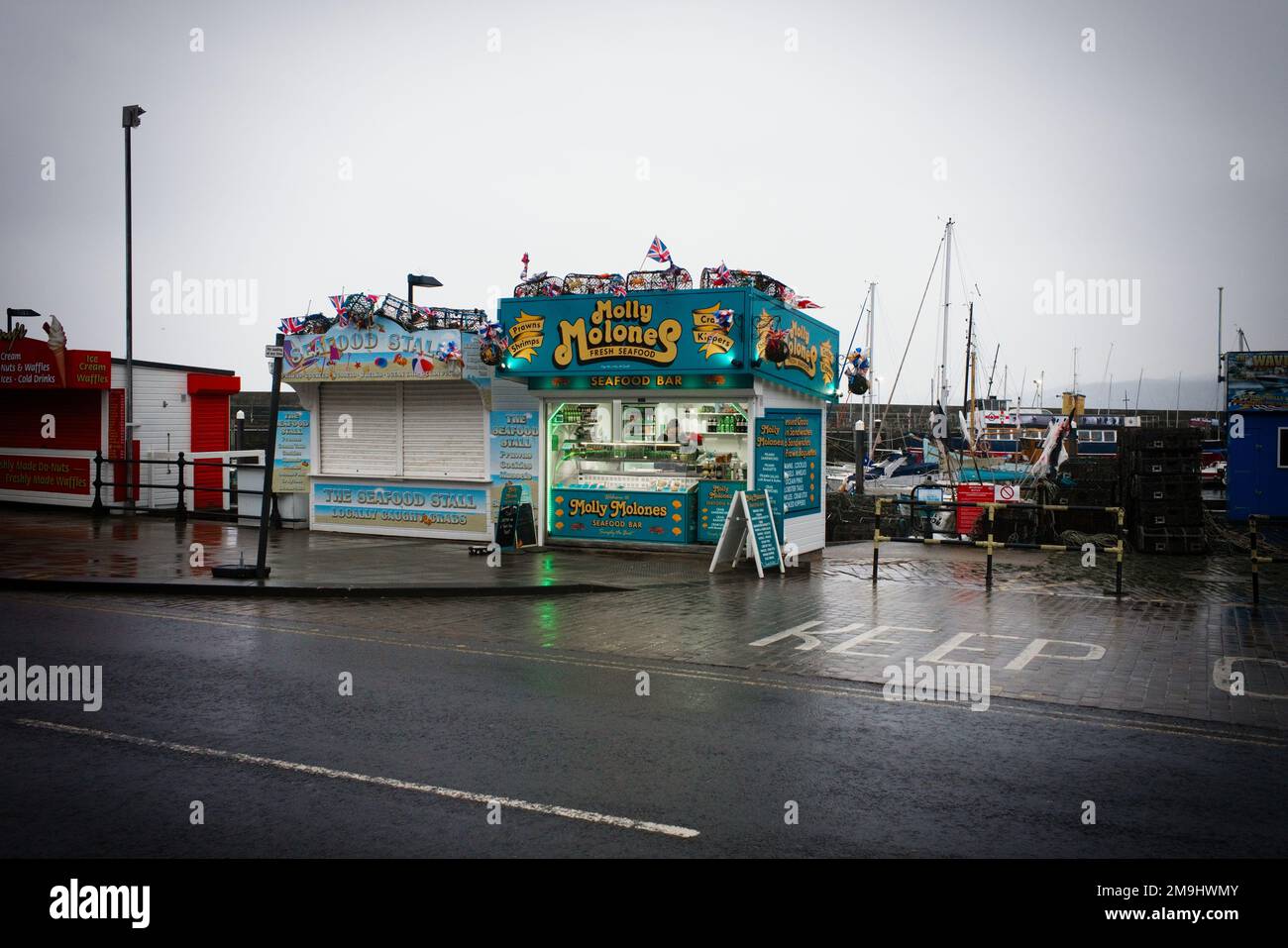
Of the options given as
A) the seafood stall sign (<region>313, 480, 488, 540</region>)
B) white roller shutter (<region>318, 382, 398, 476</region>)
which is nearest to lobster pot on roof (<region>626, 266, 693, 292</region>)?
the seafood stall sign (<region>313, 480, 488, 540</region>)

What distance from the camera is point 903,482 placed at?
54969 mm

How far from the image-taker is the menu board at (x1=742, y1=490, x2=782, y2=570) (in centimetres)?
1639

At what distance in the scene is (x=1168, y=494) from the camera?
773 inches

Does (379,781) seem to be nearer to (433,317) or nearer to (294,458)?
(433,317)

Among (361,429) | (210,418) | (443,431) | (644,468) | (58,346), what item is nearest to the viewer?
(644,468)

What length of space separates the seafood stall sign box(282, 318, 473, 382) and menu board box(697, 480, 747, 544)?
5.44 metres

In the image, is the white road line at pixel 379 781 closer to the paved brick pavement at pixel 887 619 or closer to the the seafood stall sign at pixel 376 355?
the paved brick pavement at pixel 887 619

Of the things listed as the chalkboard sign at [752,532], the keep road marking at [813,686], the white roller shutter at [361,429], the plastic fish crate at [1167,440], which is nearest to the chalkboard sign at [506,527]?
the white roller shutter at [361,429]

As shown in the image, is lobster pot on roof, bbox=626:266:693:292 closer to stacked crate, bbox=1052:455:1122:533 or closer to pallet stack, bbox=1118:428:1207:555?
stacked crate, bbox=1052:455:1122:533

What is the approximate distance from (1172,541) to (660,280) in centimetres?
1102

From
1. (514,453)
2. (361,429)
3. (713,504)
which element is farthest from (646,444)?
(361,429)
